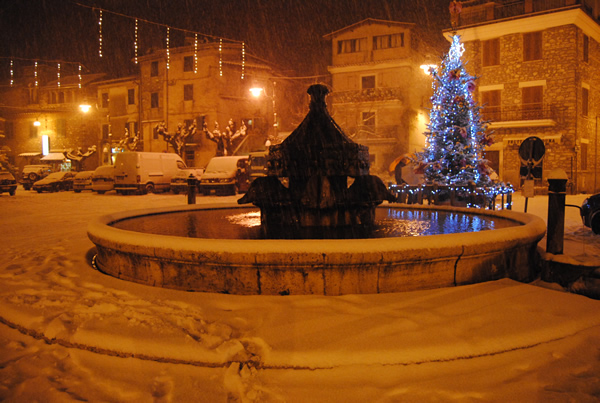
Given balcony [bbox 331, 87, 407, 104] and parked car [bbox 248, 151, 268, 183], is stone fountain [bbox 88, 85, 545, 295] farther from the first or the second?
balcony [bbox 331, 87, 407, 104]

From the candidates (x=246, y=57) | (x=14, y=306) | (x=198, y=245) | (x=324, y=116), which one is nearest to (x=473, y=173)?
(x=324, y=116)

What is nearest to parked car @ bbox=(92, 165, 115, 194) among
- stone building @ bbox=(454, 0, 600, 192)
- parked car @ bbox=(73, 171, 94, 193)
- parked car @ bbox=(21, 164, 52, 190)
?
parked car @ bbox=(73, 171, 94, 193)

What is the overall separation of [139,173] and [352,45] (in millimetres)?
20239

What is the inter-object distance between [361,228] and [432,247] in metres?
2.05

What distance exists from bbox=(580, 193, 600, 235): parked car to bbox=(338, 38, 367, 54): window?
26936 millimetres

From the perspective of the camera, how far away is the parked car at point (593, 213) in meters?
8.83

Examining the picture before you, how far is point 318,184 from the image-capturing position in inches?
214

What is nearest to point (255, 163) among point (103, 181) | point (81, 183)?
point (103, 181)

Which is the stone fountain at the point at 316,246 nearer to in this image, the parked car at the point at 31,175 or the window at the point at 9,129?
the parked car at the point at 31,175

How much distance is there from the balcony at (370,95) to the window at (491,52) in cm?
676

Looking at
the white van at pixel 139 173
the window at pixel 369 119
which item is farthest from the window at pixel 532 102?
the white van at pixel 139 173

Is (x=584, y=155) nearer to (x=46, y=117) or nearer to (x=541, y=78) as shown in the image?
(x=541, y=78)

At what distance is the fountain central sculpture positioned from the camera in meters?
5.51

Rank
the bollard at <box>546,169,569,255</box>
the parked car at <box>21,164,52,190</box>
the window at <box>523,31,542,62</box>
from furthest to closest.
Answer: the parked car at <box>21,164,52,190</box> → the window at <box>523,31,542,62</box> → the bollard at <box>546,169,569,255</box>
